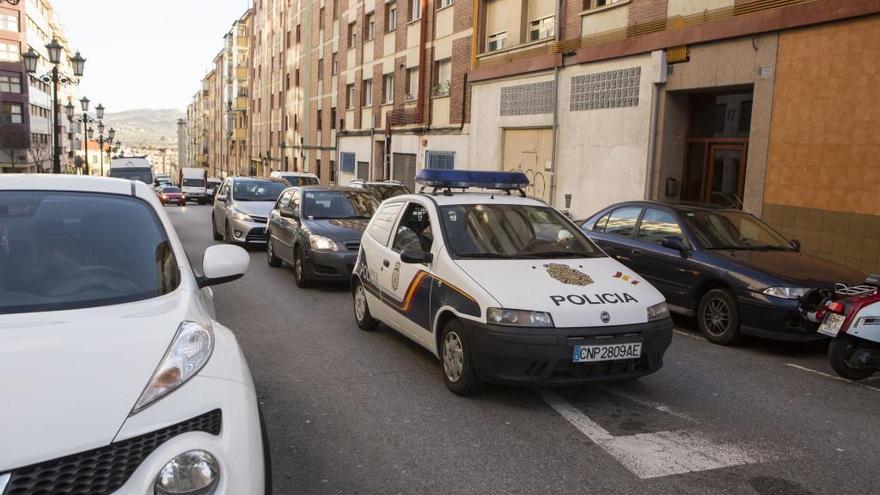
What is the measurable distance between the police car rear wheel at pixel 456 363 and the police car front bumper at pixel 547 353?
4.2 inches

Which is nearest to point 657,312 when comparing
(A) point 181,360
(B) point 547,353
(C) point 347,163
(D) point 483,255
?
(B) point 547,353

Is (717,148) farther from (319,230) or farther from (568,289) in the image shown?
(568,289)

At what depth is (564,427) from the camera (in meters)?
4.80

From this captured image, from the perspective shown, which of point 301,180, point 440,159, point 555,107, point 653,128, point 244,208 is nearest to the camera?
point 653,128

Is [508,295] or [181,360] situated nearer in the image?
[181,360]

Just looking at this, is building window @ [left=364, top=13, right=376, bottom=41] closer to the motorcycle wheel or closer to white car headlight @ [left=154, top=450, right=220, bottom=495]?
the motorcycle wheel

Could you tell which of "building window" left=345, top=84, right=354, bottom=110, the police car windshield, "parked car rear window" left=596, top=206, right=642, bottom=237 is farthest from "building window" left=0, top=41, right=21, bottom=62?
the police car windshield

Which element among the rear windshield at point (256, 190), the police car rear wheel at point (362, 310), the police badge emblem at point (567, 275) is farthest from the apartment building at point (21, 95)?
the police badge emblem at point (567, 275)

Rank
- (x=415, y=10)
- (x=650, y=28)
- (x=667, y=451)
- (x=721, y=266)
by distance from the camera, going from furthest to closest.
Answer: (x=415, y=10), (x=650, y=28), (x=721, y=266), (x=667, y=451)

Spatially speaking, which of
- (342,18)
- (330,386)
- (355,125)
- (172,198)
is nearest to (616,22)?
(330,386)

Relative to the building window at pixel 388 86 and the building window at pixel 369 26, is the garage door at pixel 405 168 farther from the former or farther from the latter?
the building window at pixel 369 26

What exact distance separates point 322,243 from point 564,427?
610 centimetres

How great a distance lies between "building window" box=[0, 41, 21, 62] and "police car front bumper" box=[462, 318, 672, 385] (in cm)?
7335

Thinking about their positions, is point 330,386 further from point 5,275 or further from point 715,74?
point 715,74
